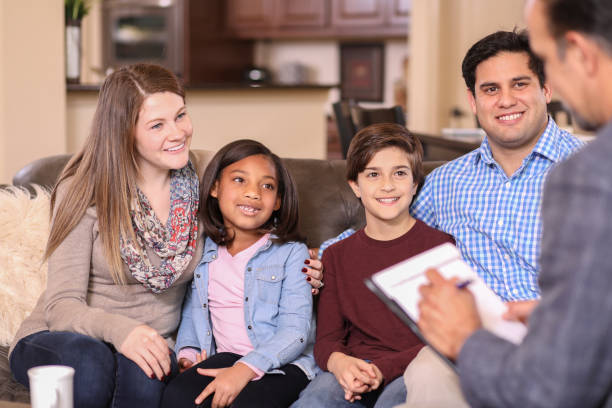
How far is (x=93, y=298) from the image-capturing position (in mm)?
1815

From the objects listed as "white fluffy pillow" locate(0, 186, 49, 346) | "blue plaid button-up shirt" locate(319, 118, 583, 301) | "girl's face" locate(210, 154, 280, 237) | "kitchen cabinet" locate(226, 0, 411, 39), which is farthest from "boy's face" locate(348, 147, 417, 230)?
"kitchen cabinet" locate(226, 0, 411, 39)

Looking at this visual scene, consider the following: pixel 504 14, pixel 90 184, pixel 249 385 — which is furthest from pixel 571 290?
pixel 504 14

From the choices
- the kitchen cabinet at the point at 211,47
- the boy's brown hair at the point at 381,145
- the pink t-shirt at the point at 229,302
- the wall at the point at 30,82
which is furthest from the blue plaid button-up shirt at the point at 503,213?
the kitchen cabinet at the point at 211,47

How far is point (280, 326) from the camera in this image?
1778 millimetres

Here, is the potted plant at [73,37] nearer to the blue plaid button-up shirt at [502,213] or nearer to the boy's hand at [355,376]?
the blue plaid button-up shirt at [502,213]

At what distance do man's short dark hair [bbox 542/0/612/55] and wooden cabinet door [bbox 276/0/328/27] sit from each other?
6201mm

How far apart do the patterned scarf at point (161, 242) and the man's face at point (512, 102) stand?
83 centimetres

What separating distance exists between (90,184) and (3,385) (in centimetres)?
54

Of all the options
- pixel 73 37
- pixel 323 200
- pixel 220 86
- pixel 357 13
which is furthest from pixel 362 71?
pixel 323 200

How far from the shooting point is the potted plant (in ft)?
10.7

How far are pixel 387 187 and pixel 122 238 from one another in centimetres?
69

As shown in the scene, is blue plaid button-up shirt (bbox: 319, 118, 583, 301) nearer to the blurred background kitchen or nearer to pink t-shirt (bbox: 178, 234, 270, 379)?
pink t-shirt (bbox: 178, 234, 270, 379)

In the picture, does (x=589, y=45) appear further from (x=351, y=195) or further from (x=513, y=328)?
(x=351, y=195)

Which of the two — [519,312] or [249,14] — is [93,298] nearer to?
[519,312]
